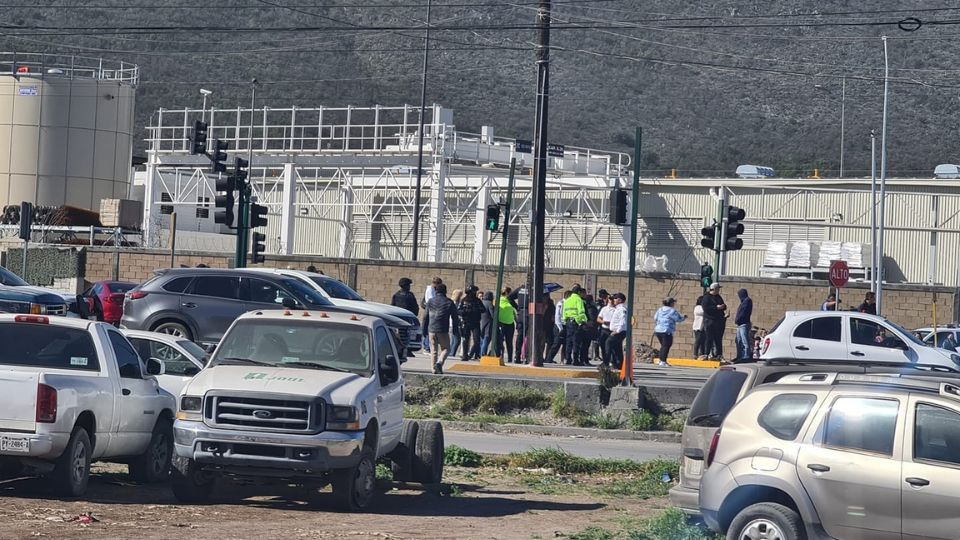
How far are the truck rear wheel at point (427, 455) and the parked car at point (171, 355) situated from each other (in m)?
3.05

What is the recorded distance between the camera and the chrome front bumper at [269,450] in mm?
11812

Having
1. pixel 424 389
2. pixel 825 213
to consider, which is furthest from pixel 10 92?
pixel 424 389

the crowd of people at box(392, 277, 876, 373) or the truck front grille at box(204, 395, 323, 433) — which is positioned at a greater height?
the crowd of people at box(392, 277, 876, 373)

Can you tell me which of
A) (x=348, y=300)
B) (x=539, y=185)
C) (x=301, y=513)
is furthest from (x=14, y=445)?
(x=539, y=185)

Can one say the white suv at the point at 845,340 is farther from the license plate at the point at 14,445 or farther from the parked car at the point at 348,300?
the license plate at the point at 14,445

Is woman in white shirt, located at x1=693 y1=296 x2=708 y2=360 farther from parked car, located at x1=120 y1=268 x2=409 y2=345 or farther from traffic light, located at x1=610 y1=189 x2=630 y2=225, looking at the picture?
parked car, located at x1=120 y1=268 x2=409 y2=345

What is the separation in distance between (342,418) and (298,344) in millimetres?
1238

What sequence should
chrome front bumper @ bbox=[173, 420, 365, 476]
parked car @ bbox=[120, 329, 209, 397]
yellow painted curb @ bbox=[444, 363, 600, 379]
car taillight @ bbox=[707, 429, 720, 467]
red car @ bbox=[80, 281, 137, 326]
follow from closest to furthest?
1. car taillight @ bbox=[707, 429, 720, 467]
2. chrome front bumper @ bbox=[173, 420, 365, 476]
3. parked car @ bbox=[120, 329, 209, 397]
4. yellow painted curb @ bbox=[444, 363, 600, 379]
5. red car @ bbox=[80, 281, 137, 326]

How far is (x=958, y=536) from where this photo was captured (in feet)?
29.1

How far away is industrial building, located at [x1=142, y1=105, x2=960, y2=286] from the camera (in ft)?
164

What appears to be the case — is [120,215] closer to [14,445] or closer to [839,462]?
[14,445]

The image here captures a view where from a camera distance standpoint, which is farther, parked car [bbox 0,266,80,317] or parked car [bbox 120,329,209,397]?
parked car [bbox 0,266,80,317]

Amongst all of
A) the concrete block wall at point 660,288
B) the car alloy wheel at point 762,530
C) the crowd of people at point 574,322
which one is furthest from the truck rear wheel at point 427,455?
the concrete block wall at point 660,288

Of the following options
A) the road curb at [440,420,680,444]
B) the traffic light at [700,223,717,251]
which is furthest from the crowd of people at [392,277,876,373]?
the road curb at [440,420,680,444]
